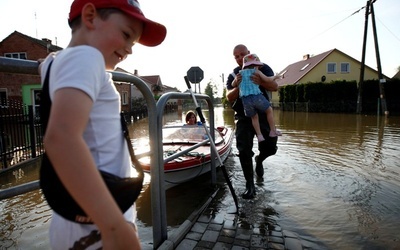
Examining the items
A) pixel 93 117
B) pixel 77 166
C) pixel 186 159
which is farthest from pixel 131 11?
pixel 186 159

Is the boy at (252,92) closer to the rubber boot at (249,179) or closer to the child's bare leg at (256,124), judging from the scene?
the child's bare leg at (256,124)

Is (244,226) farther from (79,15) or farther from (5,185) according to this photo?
(5,185)

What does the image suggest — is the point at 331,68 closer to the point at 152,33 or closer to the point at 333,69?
the point at 333,69

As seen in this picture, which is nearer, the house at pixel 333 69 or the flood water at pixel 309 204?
the flood water at pixel 309 204

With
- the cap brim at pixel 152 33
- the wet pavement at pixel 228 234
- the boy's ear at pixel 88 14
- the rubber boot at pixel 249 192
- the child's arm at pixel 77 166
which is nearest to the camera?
the child's arm at pixel 77 166

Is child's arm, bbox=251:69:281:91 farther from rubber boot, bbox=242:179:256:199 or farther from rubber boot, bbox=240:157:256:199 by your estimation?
rubber boot, bbox=242:179:256:199

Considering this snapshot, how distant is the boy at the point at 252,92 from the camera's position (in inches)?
164

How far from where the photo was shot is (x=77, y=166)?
0.77 m

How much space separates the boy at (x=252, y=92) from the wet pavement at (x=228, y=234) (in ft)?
4.99

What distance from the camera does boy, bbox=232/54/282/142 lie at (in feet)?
13.6

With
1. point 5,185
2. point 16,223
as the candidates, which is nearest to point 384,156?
point 16,223

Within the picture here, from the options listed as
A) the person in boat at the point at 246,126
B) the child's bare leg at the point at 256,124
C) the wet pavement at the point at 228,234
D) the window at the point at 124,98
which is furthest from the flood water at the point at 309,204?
the window at the point at 124,98

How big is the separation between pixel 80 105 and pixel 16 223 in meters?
4.13

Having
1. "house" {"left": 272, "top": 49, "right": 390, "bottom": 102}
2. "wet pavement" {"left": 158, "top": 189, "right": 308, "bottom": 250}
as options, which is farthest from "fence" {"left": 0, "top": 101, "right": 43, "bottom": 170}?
"house" {"left": 272, "top": 49, "right": 390, "bottom": 102}
